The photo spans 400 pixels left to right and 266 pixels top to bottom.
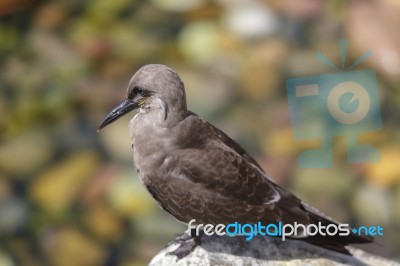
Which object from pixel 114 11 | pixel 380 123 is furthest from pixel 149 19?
pixel 380 123

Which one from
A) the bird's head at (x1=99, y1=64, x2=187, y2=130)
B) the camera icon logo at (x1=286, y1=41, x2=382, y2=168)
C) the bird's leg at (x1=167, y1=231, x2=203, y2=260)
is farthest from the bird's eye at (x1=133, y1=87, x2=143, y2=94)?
the camera icon logo at (x1=286, y1=41, x2=382, y2=168)

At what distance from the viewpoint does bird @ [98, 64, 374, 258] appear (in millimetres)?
1214

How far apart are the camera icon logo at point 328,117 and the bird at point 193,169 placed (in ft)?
2.81

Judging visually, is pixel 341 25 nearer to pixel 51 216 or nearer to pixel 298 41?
pixel 298 41

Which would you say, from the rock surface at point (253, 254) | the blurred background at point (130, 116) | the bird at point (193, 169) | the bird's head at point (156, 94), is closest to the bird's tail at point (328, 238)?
the bird at point (193, 169)

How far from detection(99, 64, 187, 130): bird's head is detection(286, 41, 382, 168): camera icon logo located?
1.03 meters

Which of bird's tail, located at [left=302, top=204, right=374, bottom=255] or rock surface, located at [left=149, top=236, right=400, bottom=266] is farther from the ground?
bird's tail, located at [left=302, top=204, right=374, bottom=255]

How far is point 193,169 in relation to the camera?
1281mm

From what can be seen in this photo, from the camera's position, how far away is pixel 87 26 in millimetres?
2762

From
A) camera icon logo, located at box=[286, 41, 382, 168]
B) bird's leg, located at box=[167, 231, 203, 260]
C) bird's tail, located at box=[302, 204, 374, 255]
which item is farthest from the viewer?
camera icon logo, located at box=[286, 41, 382, 168]

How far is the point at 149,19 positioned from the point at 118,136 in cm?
62

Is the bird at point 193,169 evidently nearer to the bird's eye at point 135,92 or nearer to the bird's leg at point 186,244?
the bird's eye at point 135,92

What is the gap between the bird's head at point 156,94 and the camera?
1179mm

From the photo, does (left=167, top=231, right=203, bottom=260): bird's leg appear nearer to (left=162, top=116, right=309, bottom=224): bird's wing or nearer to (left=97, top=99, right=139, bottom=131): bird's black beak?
(left=162, top=116, right=309, bottom=224): bird's wing
